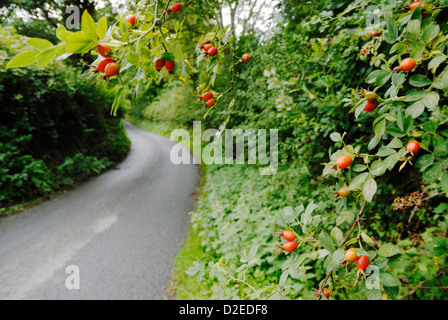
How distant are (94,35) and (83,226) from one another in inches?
196

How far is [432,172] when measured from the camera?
770 millimetres

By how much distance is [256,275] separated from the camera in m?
2.54

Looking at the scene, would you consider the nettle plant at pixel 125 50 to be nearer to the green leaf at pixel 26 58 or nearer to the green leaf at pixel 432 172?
the green leaf at pixel 26 58

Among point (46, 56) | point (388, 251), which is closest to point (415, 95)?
point (388, 251)

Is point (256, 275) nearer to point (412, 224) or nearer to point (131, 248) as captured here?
point (412, 224)

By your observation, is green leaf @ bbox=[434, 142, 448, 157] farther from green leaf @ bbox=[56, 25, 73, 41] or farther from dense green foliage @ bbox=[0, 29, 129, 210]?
dense green foliage @ bbox=[0, 29, 129, 210]

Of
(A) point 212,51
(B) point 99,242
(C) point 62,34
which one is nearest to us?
(C) point 62,34

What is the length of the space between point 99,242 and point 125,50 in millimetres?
4283

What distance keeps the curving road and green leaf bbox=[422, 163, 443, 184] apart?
3060 mm

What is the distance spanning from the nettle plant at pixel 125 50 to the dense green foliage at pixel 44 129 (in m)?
4.87

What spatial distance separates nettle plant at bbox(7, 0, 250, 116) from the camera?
0.56 m

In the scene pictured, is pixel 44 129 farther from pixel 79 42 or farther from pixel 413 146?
pixel 413 146

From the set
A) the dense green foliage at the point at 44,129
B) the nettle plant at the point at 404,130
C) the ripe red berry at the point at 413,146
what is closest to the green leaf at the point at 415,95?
the nettle plant at the point at 404,130
